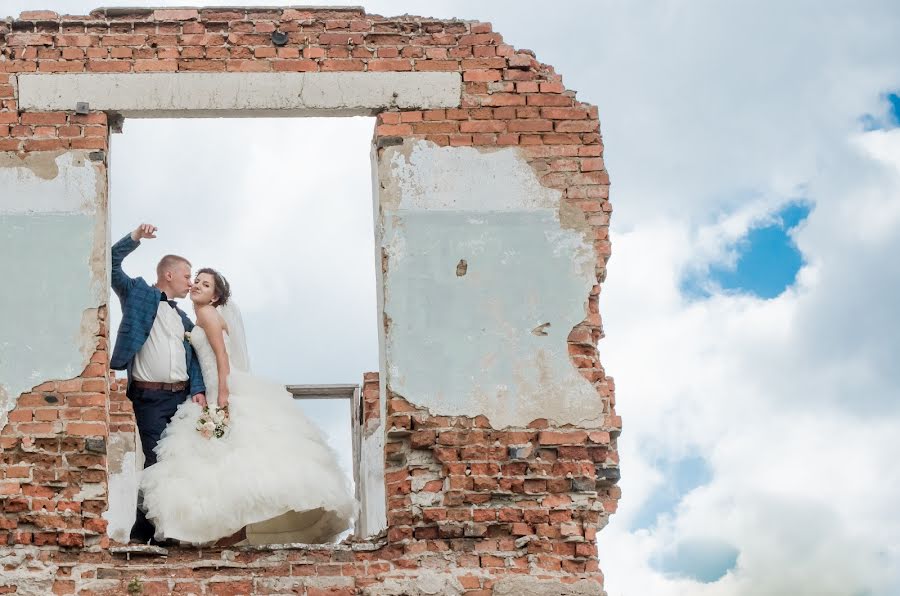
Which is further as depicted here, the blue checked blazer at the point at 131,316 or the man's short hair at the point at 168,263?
the man's short hair at the point at 168,263

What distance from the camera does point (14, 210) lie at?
8273 mm

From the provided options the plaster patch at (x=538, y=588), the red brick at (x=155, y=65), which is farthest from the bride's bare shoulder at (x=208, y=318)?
the plaster patch at (x=538, y=588)

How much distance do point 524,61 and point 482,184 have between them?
78 cm

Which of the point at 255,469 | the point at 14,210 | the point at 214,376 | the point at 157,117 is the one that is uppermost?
the point at 157,117

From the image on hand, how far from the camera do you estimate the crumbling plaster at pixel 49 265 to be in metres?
8.04

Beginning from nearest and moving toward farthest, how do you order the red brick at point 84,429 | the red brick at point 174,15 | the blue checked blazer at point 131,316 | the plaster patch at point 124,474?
1. the red brick at point 84,429
2. the blue checked blazer at point 131,316
3. the red brick at point 174,15
4. the plaster patch at point 124,474

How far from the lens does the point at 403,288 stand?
8.30m

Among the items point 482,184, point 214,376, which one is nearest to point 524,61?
point 482,184

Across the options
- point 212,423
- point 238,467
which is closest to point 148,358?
point 212,423

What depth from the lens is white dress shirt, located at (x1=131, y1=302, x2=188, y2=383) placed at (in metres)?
8.43

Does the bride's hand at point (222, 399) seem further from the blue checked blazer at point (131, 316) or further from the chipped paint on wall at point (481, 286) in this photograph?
the chipped paint on wall at point (481, 286)

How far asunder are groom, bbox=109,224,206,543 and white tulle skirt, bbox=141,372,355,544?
12 centimetres

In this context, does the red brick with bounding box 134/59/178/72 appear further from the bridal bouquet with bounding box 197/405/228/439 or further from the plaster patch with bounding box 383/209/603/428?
the bridal bouquet with bounding box 197/405/228/439

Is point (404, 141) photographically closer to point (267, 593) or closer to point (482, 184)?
point (482, 184)
